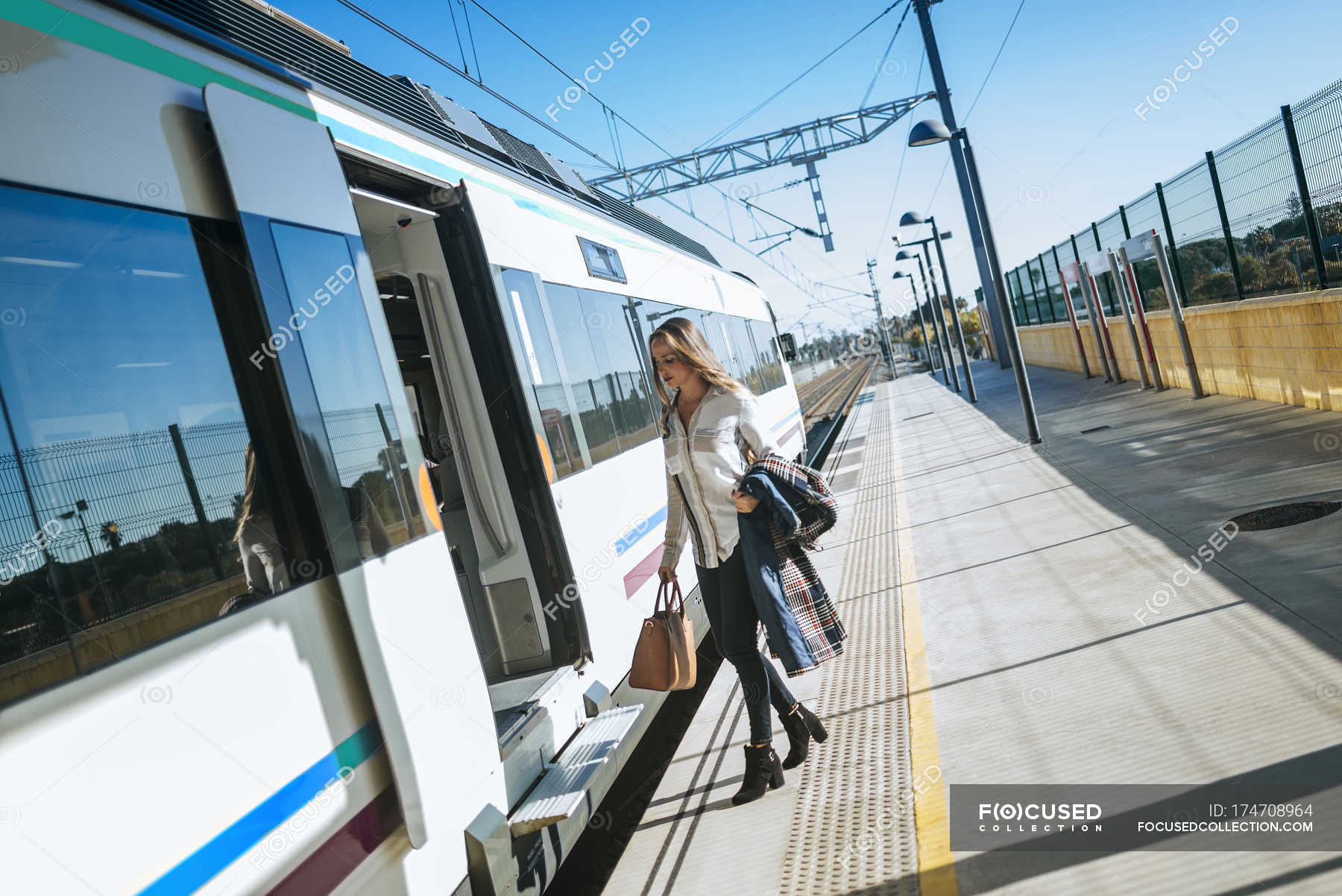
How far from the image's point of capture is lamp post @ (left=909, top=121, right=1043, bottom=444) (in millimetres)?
11922

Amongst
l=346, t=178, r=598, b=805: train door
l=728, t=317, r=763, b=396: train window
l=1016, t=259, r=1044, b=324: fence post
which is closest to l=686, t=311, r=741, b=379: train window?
l=728, t=317, r=763, b=396: train window

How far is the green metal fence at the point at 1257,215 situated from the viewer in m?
8.85

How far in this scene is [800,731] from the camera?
4.41m

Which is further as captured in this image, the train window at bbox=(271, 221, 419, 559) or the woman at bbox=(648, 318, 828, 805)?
the woman at bbox=(648, 318, 828, 805)

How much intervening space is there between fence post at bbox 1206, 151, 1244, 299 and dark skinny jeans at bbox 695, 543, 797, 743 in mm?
9858

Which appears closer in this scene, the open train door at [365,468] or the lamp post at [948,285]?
the open train door at [365,468]

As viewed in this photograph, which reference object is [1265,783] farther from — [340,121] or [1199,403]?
[1199,403]

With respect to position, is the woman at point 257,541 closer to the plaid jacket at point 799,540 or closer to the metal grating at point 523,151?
the plaid jacket at point 799,540

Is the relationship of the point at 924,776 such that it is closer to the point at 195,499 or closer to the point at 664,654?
the point at 664,654

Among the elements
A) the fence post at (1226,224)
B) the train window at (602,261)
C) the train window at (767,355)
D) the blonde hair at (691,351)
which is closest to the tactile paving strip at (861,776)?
the blonde hair at (691,351)

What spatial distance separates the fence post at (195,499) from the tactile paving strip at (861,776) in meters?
2.21

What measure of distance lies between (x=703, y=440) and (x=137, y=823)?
2.56 meters

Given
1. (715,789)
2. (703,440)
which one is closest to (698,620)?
(715,789)

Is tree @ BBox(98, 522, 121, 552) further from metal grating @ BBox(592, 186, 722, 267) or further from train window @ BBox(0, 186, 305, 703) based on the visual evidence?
metal grating @ BBox(592, 186, 722, 267)
